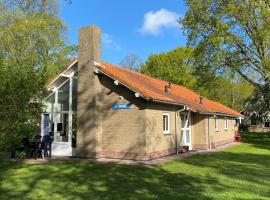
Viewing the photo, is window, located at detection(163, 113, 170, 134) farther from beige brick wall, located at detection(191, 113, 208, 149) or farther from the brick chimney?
beige brick wall, located at detection(191, 113, 208, 149)

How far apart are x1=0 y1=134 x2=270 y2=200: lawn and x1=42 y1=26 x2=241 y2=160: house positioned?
2.06 metres

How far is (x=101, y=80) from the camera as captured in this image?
19484 mm

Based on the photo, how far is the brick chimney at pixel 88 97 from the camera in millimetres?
19000

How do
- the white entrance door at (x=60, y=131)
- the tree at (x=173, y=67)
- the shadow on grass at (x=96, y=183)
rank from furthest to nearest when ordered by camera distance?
the tree at (x=173, y=67) → the white entrance door at (x=60, y=131) → the shadow on grass at (x=96, y=183)

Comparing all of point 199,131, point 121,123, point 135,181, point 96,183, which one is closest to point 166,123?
point 121,123

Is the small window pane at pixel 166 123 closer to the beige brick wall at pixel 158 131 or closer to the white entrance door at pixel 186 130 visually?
the beige brick wall at pixel 158 131

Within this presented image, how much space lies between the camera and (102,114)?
63.5 ft

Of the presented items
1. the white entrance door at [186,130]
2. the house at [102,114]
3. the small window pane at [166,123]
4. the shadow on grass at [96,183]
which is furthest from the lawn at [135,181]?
the white entrance door at [186,130]

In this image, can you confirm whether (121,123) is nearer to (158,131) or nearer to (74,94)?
(158,131)

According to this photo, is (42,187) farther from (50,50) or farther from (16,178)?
(50,50)

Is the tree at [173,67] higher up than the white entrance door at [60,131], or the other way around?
the tree at [173,67]

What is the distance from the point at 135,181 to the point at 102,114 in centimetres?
741

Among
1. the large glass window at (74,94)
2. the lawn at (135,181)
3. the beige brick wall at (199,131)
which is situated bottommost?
the lawn at (135,181)

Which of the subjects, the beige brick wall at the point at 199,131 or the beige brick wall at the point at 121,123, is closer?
the beige brick wall at the point at 121,123
